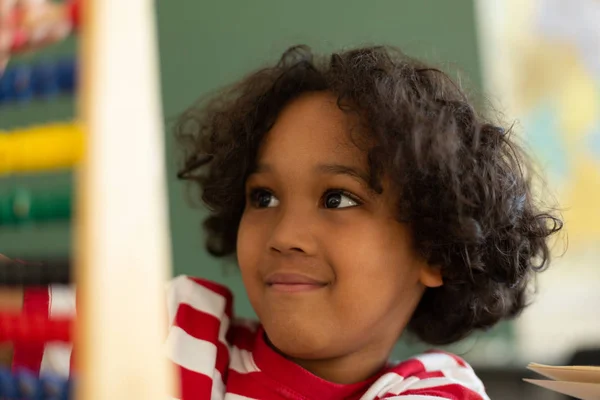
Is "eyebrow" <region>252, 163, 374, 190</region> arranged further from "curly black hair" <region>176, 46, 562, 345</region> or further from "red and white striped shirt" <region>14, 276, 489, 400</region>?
"red and white striped shirt" <region>14, 276, 489, 400</region>

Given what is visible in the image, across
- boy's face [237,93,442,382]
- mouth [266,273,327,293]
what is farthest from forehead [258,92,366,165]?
mouth [266,273,327,293]

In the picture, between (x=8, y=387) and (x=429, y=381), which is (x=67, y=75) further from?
(x=429, y=381)

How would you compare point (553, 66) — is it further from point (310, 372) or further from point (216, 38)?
point (310, 372)

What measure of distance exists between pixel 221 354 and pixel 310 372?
10cm

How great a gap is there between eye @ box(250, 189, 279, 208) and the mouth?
0.09 metres

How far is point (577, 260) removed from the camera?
177 cm

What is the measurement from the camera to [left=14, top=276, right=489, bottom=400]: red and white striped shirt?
2.30ft

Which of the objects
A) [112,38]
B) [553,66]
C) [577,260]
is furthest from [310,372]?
[553,66]

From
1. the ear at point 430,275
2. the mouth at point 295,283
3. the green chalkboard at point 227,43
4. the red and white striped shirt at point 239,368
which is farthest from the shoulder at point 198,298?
the green chalkboard at point 227,43

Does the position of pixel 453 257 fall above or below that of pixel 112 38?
below

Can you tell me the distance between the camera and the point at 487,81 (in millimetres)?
1868

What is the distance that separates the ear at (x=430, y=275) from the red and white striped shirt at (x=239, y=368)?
9cm

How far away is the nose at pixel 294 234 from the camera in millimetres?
704

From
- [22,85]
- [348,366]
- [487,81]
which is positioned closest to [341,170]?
[348,366]
